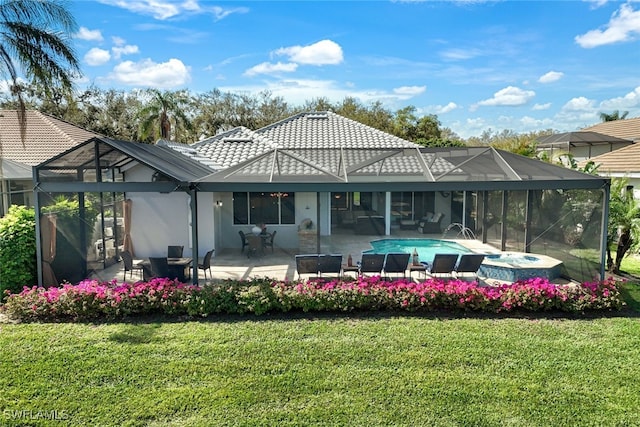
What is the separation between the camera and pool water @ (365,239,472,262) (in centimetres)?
1542

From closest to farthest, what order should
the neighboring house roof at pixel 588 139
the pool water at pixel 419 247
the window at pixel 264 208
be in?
1. the pool water at pixel 419 247
2. the window at pixel 264 208
3. the neighboring house roof at pixel 588 139

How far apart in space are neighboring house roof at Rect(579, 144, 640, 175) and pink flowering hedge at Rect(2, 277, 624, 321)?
1167cm

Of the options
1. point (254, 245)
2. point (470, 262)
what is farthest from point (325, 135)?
point (470, 262)

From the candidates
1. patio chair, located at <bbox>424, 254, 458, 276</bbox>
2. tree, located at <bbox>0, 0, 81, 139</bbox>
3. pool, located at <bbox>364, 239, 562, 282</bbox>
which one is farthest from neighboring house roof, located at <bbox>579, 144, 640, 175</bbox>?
tree, located at <bbox>0, 0, 81, 139</bbox>

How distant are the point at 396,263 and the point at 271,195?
23.5ft

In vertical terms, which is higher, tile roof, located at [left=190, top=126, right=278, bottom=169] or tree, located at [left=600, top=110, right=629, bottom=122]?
tree, located at [left=600, top=110, right=629, bottom=122]

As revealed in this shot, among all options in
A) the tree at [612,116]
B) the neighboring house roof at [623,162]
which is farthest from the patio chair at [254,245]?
the tree at [612,116]

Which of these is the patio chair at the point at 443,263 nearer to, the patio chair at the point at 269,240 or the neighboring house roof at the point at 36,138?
the patio chair at the point at 269,240

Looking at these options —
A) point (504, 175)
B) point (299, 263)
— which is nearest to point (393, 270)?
point (299, 263)

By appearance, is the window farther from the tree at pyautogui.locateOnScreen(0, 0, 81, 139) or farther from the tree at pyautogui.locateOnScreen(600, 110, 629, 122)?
the tree at pyautogui.locateOnScreen(600, 110, 629, 122)

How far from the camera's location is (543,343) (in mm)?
7047

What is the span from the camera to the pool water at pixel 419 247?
15.4 meters

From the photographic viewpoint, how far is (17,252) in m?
9.47

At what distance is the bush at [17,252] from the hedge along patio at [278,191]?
41 centimetres
